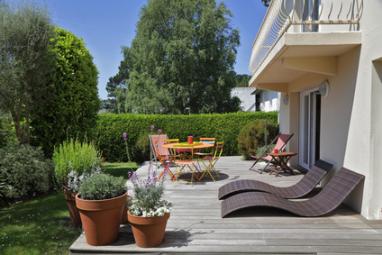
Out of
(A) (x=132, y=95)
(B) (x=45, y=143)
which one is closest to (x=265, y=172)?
(B) (x=45, y=143)

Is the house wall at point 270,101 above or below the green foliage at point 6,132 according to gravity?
above

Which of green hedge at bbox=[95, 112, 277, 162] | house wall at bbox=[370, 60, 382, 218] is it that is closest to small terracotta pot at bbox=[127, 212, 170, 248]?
house wall at bbox=[370, 60, 382, 218]

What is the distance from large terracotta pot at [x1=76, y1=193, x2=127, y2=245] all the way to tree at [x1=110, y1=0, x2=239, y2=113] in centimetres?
1828

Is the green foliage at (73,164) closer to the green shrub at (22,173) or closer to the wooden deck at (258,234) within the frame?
the wooden deck at (258,234)

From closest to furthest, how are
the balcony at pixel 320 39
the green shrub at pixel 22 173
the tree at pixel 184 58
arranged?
the balcony at pixel 320 39
the green shrub at pixel 22 173
the tree at pixel 184 58

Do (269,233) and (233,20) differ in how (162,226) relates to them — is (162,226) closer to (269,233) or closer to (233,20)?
(269,233)

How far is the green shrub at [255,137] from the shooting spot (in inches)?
387

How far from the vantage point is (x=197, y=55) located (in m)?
21.3

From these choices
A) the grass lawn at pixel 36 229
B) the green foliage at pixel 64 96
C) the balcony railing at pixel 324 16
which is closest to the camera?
the grass lawn at pixel 36 229

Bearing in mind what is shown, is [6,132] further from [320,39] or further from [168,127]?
[320,39]

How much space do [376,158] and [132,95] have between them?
20.6 metres

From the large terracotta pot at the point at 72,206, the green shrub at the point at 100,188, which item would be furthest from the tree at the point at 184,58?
the green shrub at the point at 100,188

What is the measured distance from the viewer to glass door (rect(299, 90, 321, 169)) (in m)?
7.02

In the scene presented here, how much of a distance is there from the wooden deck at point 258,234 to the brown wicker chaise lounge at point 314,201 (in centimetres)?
13
